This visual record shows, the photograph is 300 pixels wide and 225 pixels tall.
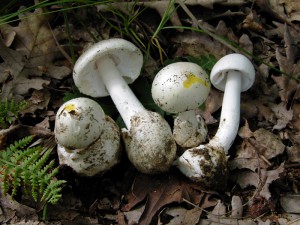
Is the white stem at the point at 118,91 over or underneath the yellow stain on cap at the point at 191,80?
underneath

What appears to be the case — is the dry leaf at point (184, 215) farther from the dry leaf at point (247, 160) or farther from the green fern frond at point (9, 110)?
the green fern frond at point (9, 110)

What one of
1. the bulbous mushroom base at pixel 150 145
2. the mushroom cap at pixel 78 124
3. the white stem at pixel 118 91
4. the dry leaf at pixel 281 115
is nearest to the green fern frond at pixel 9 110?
the mushroom cap at pixel 78 124

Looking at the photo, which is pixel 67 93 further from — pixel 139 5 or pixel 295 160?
pixel 295 160

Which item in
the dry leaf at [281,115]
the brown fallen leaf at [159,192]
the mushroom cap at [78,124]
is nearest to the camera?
the mushroom cap at [78,124]

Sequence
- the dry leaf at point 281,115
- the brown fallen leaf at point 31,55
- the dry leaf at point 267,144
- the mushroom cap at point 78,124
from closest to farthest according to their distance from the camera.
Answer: the mushroom cap at point 78,124 < the dry leaf at point 267,144 < the dry leaf at point 281,115 < the brown fallen leaf at point 31,55

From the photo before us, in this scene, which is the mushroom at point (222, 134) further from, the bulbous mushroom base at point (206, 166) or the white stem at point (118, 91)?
the white stem at point (118, 91)

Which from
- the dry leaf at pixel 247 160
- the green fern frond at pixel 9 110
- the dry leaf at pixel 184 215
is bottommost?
the dry leaf at pixel 184 215

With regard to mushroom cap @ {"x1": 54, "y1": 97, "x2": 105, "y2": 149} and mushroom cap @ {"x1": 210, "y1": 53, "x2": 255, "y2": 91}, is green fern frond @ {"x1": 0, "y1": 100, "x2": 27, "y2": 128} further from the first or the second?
mushroom cap @ {"x1": 210, "y1": 53, "x2": 255, "y2": 91}

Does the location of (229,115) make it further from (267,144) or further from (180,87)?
(180,87)

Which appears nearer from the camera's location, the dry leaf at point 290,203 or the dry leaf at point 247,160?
the dry leaf at point 290,203
